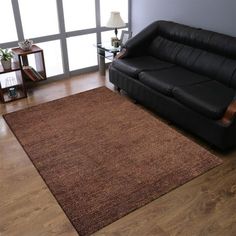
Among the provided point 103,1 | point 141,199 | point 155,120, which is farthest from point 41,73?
Result: point 141,199

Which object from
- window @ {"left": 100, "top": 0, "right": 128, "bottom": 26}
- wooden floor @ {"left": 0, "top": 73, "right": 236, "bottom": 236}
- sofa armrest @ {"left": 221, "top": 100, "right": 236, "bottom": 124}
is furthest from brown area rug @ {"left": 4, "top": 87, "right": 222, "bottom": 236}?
window @ {"left": 100, "top": 0, "right": 128, "bottom": 26}

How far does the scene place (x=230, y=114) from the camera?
8.68 feet

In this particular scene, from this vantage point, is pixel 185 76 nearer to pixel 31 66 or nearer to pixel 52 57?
pixel 52 57

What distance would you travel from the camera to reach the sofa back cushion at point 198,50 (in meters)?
3.27

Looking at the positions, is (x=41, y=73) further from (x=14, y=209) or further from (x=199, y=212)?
(x=199, y=212)

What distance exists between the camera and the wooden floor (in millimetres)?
2100

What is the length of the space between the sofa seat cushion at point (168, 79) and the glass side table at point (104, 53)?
934 mm

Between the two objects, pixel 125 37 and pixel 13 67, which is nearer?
pixel 13 67

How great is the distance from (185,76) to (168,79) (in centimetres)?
25

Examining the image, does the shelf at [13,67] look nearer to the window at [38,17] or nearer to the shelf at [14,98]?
the shelf at [14,98]

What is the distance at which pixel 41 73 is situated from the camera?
13.7ft

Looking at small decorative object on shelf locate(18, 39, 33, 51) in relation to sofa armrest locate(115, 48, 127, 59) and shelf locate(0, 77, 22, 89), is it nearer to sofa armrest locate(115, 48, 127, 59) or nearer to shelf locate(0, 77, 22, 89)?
shelf locate(0, 77, 22, 89)

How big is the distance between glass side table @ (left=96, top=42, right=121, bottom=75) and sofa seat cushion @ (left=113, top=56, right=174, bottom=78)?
394mm

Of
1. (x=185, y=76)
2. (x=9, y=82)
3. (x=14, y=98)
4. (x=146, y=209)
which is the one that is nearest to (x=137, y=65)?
(x=185, y=76)
